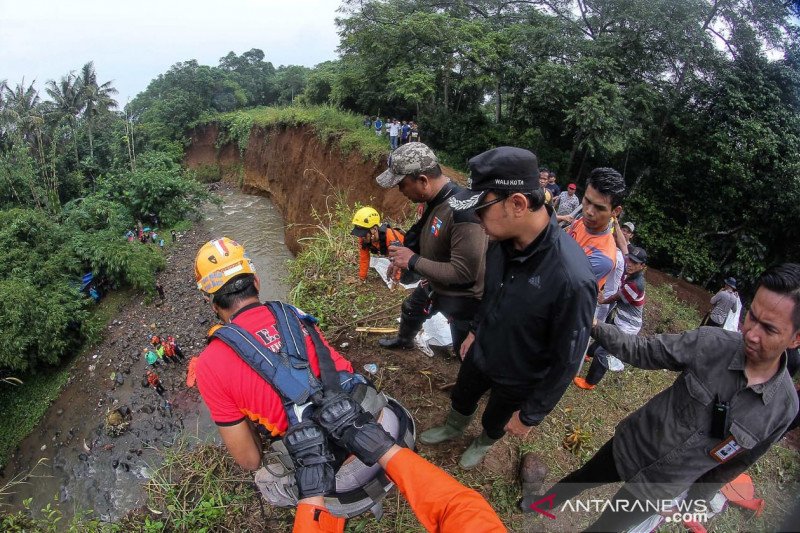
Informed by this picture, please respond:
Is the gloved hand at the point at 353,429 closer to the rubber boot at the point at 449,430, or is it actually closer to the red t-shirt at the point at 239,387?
the red t-shirt at the point at 239,387

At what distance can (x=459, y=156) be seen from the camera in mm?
14352

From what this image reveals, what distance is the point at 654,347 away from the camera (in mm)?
1878

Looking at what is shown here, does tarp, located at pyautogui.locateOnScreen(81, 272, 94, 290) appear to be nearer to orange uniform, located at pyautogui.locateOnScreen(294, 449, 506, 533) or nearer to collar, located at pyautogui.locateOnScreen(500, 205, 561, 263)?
orange uniform, located at pyautogui.locateOnScreen(294, 449, 506, 533)

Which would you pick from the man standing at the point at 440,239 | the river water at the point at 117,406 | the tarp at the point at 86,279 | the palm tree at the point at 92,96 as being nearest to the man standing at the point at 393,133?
the river water at the point at 117,406

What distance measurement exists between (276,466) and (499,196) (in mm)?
1781

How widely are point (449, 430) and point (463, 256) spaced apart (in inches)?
52.3

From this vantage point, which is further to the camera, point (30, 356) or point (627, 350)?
point (30, 356)

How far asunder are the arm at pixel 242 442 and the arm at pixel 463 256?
135 centimetres

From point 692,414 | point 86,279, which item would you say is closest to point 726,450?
point 692,414

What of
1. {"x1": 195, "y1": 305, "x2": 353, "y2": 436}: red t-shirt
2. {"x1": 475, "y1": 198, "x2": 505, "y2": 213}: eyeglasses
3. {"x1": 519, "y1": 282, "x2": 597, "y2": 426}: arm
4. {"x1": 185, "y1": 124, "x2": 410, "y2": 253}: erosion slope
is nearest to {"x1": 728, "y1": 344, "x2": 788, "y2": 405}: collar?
{"x1": 519, "y1": 282, "x2": 597, "y2": 426}: arm

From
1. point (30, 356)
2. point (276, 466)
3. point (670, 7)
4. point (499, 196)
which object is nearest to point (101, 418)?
point (30, 356)

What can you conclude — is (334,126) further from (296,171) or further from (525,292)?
(525,292)

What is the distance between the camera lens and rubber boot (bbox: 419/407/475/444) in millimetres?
2796

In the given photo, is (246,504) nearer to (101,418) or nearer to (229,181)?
(101,418)
